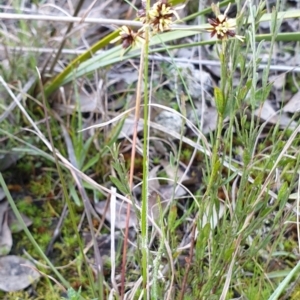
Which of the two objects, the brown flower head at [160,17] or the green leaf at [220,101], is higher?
the brown flower head at [160,17]

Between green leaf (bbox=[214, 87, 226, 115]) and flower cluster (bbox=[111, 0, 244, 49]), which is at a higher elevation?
flower cluster (bbox=[111, 0, 244, 49])

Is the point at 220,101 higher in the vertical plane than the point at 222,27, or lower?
lower

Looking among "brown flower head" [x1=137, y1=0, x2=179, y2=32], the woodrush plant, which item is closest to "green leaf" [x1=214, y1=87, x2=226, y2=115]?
the woodrush plant

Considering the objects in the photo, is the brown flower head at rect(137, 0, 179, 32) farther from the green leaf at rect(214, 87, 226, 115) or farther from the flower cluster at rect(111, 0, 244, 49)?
the green leaf at rect(214, 87, 226, 115)

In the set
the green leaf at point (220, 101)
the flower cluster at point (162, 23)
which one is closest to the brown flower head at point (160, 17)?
the flower cluster at point (162, 23)

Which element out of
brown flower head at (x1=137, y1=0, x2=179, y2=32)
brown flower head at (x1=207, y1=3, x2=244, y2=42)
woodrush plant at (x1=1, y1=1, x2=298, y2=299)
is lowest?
woodrush plant at (x1=1, y1=1, x2=298, y2=299)

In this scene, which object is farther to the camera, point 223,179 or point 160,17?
point 223,179

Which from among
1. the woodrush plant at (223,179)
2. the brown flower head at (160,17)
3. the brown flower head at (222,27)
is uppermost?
the brown flower head at (160,17)

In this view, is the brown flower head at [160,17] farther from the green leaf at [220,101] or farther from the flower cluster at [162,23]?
the green leaf at [220,101]

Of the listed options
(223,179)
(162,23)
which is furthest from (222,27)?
(223,179)

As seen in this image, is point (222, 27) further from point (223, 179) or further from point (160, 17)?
point (223, 179)

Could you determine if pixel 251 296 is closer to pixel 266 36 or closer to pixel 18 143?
pixel 266 36
